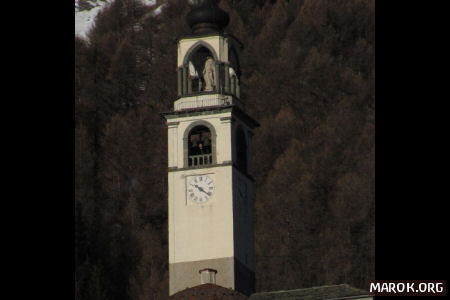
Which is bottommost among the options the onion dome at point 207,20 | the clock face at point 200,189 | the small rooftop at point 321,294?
the small rooftop at point 321,294

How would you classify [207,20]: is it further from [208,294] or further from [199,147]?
[208,294]

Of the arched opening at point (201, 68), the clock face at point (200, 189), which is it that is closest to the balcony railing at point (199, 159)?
the clock face at point (200, 189)

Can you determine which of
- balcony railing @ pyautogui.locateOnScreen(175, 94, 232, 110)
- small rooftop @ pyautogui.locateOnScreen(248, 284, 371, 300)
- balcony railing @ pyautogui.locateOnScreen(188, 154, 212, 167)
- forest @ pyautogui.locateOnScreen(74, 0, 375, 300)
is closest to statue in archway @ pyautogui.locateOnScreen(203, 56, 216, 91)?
balcony railing @ pyautogui.locateOnScreen(175, 94, 232, 110)

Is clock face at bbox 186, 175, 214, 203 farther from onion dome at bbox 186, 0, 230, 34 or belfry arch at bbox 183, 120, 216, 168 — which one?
onion dome at bbox 186, 0, 230, 34

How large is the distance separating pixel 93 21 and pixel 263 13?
1248 cm

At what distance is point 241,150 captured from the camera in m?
40.8

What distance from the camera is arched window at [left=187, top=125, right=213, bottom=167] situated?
39406 mm

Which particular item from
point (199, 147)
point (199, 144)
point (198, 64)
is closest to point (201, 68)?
point (198, 64)

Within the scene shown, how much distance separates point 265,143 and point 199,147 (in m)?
22.3

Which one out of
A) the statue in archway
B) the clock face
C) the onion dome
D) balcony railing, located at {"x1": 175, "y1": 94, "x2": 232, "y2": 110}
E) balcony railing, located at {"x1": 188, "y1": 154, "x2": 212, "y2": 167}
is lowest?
the clock face

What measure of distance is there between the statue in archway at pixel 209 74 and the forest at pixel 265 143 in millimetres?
15366

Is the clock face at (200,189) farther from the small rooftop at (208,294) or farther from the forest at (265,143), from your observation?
the forest at (265,143)

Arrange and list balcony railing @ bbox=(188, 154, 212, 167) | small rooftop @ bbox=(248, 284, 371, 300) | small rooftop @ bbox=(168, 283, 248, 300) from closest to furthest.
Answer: small rooftop @ bbox=(248, 284, 371, 300) < small rooftop @ bbox=(168, 283, 248, 300) < balcony railing @ bbox=(188, 154, 212, 167)

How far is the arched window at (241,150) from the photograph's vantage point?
133 feet
